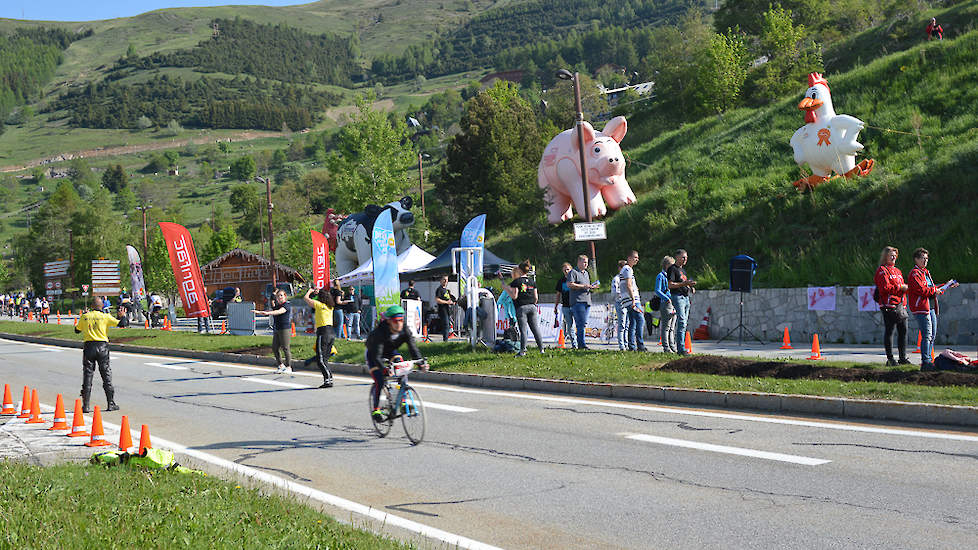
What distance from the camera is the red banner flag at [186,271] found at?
32000mm

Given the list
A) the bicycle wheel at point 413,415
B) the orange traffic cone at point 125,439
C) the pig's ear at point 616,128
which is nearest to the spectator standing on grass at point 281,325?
the bicycle wheel at point 413,415

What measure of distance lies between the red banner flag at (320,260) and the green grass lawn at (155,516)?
90.0ft

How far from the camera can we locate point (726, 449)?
28.6 ft

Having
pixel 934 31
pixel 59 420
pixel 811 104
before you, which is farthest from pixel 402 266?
pixel 934 31

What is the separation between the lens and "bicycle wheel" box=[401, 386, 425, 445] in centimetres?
977

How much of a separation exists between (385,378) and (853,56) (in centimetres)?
4593

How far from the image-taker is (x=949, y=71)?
33.2 metres

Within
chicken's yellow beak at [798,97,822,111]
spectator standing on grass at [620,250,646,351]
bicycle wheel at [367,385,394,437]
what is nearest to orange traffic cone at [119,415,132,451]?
bicycle wheel at [367,385,394,437]

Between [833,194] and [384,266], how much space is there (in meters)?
15.3

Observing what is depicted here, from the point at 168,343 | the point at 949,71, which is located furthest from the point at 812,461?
the point at 949,71

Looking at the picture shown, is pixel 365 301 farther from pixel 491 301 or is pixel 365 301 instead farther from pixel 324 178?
pixel 324 178

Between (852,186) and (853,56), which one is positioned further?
(853,56)

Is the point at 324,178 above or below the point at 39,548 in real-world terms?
above

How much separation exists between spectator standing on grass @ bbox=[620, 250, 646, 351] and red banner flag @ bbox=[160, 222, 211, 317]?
791 inches
